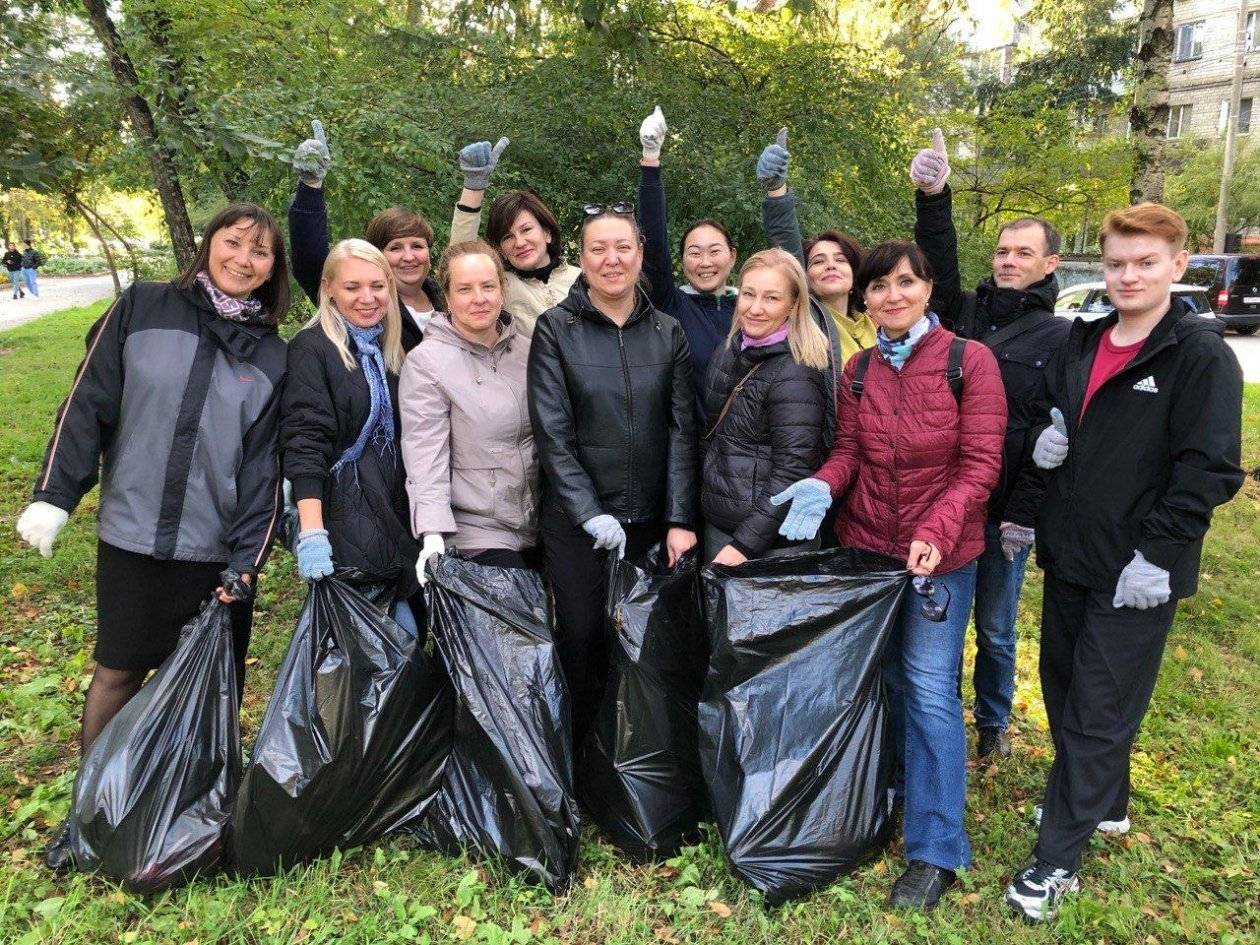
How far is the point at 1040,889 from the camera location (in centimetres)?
229

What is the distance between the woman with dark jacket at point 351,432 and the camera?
2.42 metres

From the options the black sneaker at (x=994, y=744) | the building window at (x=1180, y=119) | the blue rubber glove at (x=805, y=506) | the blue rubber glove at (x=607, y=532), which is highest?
the building window at (x=1180, y=119)

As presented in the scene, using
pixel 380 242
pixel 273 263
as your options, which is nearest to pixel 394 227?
pixel 380 242

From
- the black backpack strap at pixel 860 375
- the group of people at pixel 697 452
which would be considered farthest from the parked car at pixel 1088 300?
the black backpack strap at pixel 860 375

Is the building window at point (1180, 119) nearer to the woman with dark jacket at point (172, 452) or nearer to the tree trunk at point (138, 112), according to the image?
the tree trunk at point (138, 112)

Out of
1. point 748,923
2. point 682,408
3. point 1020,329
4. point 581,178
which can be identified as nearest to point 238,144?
point 581,178

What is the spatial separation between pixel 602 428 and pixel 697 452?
32 cm

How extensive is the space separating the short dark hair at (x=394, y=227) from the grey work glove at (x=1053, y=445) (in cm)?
218

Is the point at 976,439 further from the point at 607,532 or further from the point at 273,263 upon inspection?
the point at 273,263

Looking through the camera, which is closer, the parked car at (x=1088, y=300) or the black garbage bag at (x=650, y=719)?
the black garbage bag at (x=650, y=719)

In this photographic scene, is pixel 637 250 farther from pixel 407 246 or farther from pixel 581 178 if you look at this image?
pixel 581 178

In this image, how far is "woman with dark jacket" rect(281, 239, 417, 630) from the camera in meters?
2.42

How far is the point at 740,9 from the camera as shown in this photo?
19.3 ft

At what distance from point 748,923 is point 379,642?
1.24 metres
